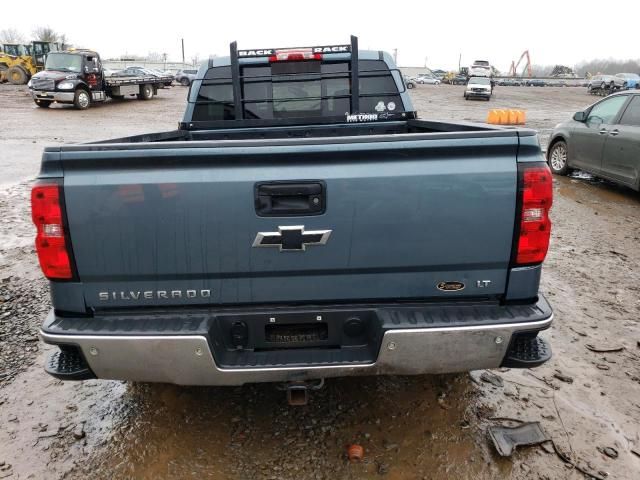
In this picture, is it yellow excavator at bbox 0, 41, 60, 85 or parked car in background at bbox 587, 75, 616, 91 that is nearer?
yellow excavator at bbox 0, 41, 60, 85

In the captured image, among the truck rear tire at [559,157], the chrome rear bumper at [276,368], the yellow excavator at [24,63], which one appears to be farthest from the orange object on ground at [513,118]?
the yellow excavator at [24,63]

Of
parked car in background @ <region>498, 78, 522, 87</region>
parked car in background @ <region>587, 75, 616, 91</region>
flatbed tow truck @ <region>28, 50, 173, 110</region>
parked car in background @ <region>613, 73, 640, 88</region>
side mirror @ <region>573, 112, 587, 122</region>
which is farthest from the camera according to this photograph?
parked car in background @ <region>498, 78, 522, 87</region>

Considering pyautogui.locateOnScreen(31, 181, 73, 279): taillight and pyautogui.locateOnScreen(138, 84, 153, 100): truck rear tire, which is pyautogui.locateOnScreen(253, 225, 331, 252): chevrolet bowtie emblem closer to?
pyautogui.locateOnScreen(31, 181, 73, 279): taillight

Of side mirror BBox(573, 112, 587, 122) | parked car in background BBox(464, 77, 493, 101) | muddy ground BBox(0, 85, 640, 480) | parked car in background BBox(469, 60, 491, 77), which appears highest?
parked car in background BBox(469, 60, 491, 77)

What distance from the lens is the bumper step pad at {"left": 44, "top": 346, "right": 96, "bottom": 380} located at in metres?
2.35

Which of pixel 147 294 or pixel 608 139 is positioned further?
pixel 608 139

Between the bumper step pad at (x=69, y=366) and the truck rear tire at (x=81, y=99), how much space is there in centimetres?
2415

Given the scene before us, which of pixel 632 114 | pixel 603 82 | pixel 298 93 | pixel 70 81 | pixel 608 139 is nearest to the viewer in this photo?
pixel 298 93

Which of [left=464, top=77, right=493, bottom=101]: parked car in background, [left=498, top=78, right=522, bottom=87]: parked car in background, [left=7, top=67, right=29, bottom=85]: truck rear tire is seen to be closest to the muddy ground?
[left=464, top=77, right=493, bottom=101]: parked car in background

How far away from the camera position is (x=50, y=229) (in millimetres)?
2211

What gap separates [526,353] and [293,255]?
130cm

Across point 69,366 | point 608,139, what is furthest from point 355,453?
point 608,139

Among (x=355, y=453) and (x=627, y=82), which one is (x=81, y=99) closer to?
(x=355, y=453)

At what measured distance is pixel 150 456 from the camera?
8.71 ft
